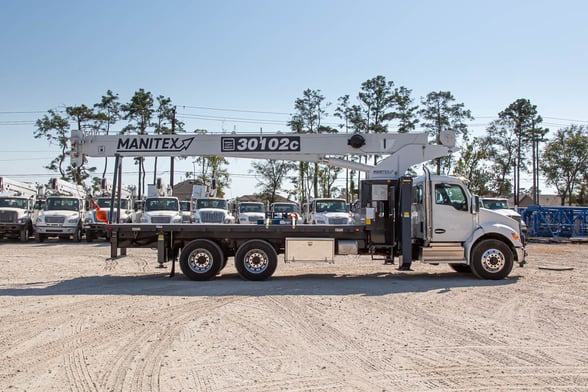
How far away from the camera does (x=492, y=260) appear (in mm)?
12422

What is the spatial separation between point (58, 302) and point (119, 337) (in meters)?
3.21

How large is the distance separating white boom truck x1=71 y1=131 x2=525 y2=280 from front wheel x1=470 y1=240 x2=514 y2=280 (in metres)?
0.02

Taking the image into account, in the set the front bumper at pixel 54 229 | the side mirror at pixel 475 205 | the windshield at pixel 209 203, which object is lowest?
the front bumper at pixel 54 229

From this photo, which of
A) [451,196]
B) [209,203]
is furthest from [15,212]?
[451,196]

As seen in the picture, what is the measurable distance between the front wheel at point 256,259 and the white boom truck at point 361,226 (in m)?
0.02

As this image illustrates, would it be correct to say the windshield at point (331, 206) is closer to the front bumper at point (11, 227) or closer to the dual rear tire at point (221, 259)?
the dual rear tire at point (221, 259)

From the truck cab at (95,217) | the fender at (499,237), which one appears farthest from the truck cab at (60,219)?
the fender at (499,237)

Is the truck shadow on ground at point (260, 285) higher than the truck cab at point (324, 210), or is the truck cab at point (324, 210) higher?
the truck cab at point (324, 210)

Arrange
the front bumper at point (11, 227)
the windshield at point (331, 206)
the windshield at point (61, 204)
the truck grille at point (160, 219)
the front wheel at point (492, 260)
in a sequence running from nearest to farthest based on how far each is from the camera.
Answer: the front wheel at point (492, 260) → the truck grille at point (160, 219) → the windshield at point (331, 206) → the front bumper at point (11, 227) → the windshield at point (61, 204)

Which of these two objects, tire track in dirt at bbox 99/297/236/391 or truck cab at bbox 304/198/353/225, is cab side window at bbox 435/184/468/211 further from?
truck cab at bbox 304/198/353/225

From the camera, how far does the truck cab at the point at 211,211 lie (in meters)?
22.2

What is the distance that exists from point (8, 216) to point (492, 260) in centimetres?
2392

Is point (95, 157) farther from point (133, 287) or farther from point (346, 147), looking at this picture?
point (346, 147)

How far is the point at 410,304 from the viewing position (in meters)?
9.46
